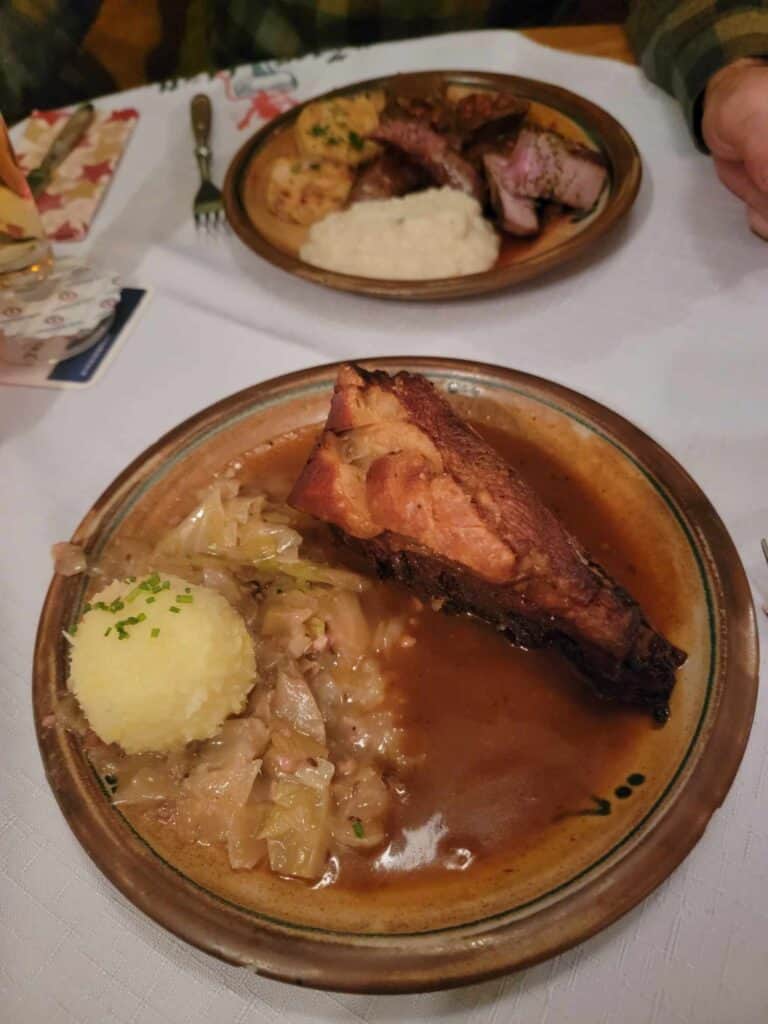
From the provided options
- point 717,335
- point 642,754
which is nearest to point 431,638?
point 642,754

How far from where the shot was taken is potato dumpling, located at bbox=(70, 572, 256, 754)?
4.87 feet

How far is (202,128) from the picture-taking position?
9.87ft

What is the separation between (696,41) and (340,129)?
1194 millimetres

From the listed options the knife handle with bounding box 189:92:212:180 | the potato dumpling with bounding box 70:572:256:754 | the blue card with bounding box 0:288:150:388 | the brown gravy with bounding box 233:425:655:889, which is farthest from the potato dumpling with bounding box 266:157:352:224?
the potato dumpling with bounding box 70:572:256:754

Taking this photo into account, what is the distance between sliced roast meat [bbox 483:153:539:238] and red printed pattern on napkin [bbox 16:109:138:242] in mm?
1405

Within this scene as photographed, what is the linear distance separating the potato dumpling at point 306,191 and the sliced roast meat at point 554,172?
0.55 metres

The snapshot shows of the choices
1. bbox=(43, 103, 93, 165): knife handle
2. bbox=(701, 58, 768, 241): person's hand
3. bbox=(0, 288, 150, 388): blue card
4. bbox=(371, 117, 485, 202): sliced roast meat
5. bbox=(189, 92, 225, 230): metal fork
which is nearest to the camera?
bbox=(701, 58, 768, 241): person's hand

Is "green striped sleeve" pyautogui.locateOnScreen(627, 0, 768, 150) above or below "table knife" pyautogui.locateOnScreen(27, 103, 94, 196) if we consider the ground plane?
above

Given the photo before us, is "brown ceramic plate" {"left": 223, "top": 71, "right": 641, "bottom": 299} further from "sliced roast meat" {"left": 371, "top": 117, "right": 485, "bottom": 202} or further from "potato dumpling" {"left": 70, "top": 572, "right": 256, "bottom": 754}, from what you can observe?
"potato dumpling" {"left": 70, "top": 572, "right": 256, "bottom": 754}

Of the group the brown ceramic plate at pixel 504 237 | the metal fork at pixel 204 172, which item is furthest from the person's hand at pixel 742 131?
the metal fork at pixel 204 172

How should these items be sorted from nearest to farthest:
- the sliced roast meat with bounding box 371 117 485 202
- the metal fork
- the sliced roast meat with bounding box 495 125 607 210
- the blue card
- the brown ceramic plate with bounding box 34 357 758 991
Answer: the brown ceramic plate with bounding box 34 357 758 991 < the blue card < the sliced roast meat with bounding box 495 125 607 210 < the sliced roast meat with bounding box 371 117 485 202 < the metal fork

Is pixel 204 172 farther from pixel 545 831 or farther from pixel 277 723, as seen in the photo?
pixel 545 831

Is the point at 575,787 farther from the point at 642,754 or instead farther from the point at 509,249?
the point at 509,249

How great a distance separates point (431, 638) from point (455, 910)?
55 cm
